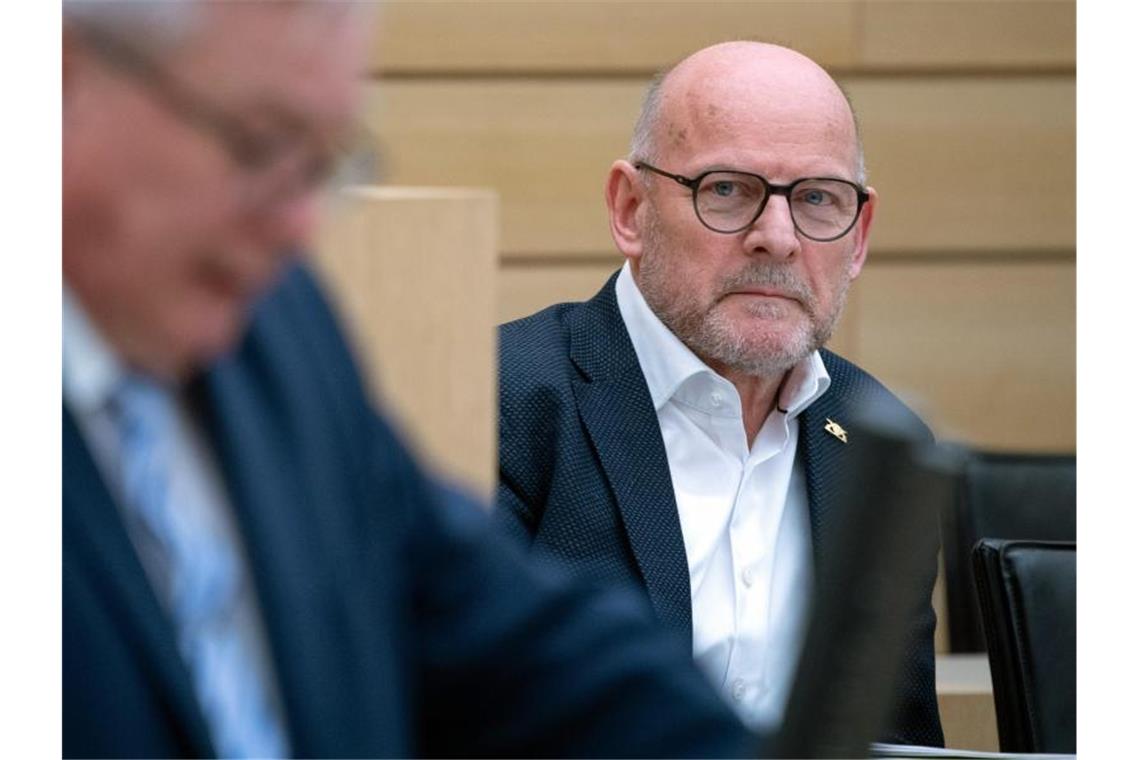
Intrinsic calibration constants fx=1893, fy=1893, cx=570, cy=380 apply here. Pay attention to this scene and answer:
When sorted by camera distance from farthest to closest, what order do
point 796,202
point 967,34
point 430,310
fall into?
point 967,34
point 796,202
point 430,310

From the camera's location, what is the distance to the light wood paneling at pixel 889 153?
9.89 ft

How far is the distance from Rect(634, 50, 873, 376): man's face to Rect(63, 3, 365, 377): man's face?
1.01m

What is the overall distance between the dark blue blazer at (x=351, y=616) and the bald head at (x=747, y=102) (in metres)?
0.89

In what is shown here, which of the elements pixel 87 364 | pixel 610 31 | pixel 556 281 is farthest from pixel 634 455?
pixel 610 31

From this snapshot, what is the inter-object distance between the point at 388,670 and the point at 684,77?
116 cm

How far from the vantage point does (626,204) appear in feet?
6.76

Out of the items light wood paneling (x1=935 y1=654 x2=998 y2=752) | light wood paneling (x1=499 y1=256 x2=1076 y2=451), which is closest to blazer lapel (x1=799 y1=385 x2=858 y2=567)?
light wood paneling (x1=935 y1=654 x2=998 y2=752)

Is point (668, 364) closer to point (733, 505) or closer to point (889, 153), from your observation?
point (733, 505)

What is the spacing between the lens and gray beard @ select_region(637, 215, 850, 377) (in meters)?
1.85

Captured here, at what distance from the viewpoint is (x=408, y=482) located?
3.28 feet

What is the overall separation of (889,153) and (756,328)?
1594 millimetres

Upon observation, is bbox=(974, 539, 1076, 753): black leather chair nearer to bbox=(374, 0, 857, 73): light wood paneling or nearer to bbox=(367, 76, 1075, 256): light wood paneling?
bbox=(367, 76, 1075, 256): light wood paneling

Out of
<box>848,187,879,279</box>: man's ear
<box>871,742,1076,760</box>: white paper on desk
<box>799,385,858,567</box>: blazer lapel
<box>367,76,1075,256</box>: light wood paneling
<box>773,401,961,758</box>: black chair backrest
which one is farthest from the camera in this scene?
<box>367,76,1075,256</box>: light wood paneling
